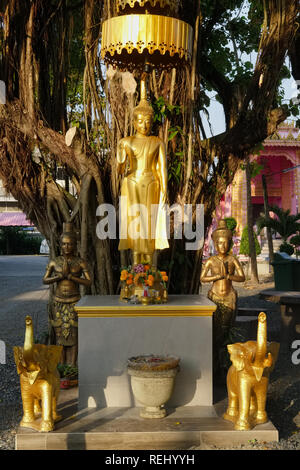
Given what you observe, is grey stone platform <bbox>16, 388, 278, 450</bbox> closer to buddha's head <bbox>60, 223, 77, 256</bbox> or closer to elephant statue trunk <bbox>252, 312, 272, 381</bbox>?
elephant statue trunk <bbox>252, 312, 272, 381</bbox>

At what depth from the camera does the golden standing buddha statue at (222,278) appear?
5492 mm

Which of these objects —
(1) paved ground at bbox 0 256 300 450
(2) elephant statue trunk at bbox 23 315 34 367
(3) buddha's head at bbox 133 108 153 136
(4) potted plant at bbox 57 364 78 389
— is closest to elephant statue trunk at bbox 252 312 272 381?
(1) paved ground at bbox 0 256 300 450

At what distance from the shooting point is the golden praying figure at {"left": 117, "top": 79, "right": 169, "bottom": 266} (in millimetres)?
5441

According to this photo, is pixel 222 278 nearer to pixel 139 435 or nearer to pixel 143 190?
pixel 143 190

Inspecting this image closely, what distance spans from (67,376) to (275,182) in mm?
20821

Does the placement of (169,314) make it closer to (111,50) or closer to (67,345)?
(67,345)

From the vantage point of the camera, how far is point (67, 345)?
578 cm

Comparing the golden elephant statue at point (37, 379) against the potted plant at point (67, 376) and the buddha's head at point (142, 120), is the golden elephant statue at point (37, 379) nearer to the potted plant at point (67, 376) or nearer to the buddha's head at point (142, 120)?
the potted plant at point (67, 376)

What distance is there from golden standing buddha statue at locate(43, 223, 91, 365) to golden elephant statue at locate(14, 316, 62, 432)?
44.9 inches

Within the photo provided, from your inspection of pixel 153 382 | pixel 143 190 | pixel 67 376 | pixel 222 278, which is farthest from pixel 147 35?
pixel 67 376

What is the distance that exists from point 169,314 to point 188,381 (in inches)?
22.3

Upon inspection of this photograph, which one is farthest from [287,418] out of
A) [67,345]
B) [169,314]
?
[67,345]
